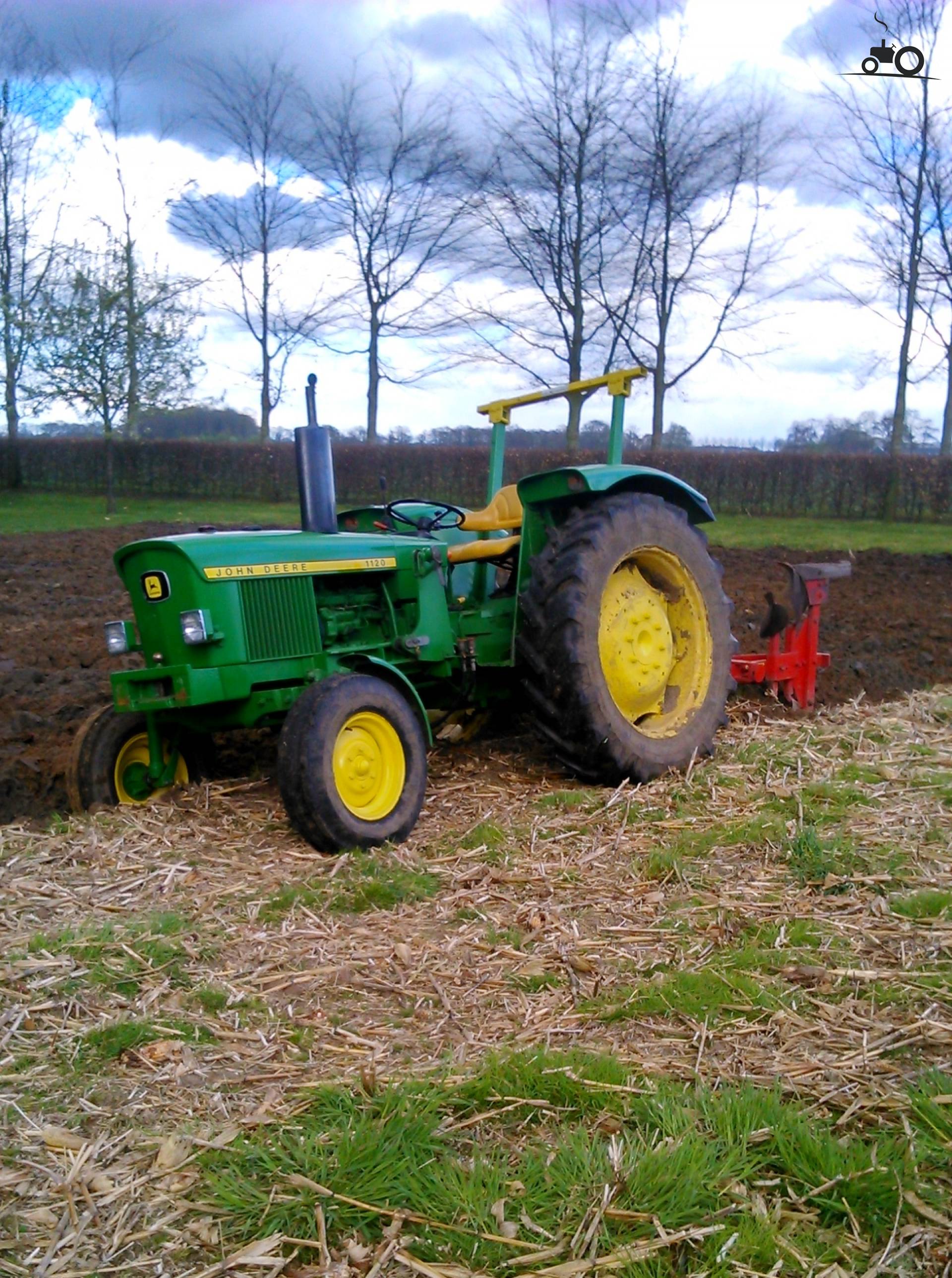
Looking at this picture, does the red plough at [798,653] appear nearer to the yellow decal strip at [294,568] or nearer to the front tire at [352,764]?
the yellow decal strip at [294,568]

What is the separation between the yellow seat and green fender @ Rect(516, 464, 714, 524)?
299 mm

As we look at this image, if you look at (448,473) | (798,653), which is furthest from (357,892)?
(448,473)

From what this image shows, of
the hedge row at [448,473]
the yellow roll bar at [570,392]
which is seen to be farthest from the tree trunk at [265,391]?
the yellow roll bar at [570,392]

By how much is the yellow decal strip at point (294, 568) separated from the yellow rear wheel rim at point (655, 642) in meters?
1.04

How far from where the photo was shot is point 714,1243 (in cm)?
233

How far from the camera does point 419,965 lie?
11.9 ft

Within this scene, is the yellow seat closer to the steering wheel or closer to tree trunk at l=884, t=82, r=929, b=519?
the steering wheel

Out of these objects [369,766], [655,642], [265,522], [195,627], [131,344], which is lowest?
[369,766]

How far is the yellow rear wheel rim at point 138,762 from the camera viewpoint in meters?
5.21

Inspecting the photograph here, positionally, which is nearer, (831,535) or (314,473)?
(314,473)

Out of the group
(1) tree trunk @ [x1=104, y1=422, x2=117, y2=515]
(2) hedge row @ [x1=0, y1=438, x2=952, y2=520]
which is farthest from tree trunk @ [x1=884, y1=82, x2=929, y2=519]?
(1) tree trunk @ [x1=104, y1=422, x2=117, y2=515]

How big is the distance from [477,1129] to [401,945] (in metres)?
1.08

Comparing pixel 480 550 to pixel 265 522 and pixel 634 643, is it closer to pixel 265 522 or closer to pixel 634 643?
pixel 634 643

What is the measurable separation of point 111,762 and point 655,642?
257 centimetres
